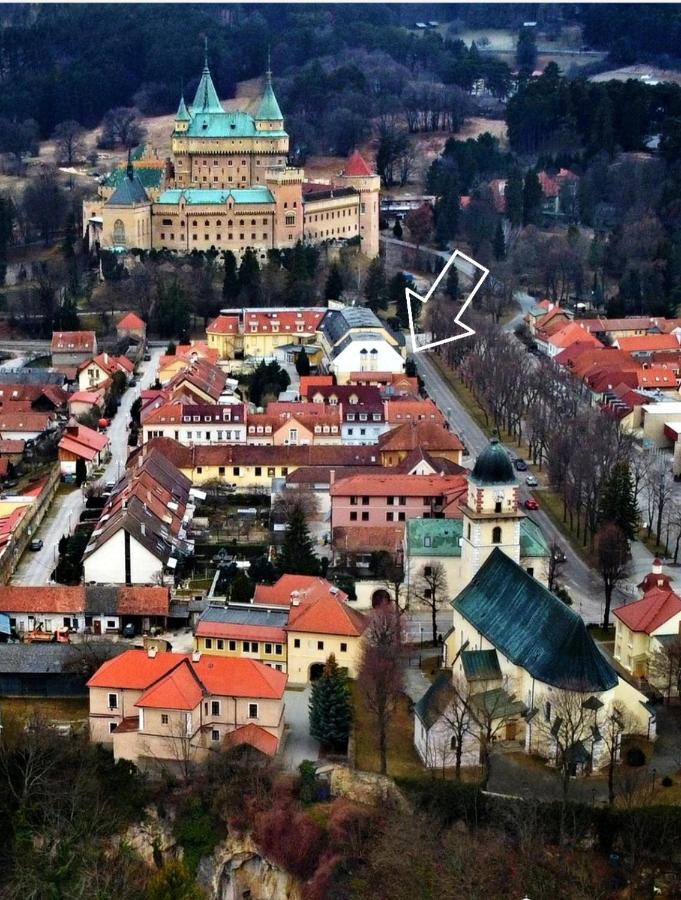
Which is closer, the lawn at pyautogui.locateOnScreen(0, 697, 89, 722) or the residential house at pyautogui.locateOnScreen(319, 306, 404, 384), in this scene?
the lawn at pyautogui.locateOnScreen(0, 697, 89, 722)

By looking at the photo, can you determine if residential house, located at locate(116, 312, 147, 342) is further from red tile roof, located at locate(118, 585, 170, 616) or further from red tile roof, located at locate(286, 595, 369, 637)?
red tile roof, located at locate(286, 595, 369, 637)

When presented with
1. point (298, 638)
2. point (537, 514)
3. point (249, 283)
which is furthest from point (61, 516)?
point (249, 283)

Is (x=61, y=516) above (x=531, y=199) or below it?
above


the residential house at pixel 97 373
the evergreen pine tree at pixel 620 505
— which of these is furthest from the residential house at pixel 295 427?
the evergreen pine tree at pixel 620 505

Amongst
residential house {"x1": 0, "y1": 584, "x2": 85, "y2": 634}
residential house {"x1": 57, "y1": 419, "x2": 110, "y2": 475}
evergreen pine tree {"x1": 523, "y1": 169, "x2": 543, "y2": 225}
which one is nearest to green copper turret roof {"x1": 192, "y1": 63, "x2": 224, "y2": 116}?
evergreen pine tree {"x1": 523, "y1": 169, "x2": 543, "y2": 225}

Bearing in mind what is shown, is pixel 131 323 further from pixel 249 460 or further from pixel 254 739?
pixel 254 739

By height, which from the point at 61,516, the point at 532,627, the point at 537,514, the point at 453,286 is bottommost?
the point at 453,286
